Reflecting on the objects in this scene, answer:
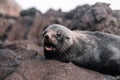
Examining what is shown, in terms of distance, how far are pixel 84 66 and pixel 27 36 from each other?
19.4 meters

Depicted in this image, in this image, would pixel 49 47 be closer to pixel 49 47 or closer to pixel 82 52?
pixel 49 47

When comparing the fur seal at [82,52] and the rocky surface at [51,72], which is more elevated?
the fur seal at [82,52]

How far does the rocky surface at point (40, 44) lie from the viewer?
9.14m

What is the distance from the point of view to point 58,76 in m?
8.90

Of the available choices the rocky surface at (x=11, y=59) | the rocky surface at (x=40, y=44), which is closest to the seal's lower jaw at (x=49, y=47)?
the rocky surface at (x=40, y=44)

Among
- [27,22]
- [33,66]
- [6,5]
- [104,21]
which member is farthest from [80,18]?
[6,5]

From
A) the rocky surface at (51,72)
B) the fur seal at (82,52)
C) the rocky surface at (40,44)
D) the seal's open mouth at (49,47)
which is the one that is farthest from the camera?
the fur seal at (82,52)

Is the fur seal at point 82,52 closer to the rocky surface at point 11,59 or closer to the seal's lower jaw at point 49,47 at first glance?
the seal's lower jaw at point 49,47

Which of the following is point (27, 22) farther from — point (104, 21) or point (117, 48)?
point (117, 48)

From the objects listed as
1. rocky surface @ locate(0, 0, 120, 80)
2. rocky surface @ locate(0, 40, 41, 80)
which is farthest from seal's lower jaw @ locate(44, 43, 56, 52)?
rocky surface @ locate(0, 40, 41, 80)

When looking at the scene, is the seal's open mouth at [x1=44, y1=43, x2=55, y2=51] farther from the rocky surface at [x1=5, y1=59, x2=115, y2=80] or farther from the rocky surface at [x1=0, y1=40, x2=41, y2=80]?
the rocky surface at [x1=0, y1=40, x2=41, y2=80]

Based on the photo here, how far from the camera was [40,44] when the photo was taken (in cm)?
2259

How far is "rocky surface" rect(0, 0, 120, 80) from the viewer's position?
914 cm

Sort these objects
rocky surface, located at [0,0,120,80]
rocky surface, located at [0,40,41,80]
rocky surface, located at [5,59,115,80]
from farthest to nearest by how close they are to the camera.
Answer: rocky surface, located at [0,40,41,80] < rocky surface, located at [0,0,120,80] < rocky surface, located at [5,59,115,80]
